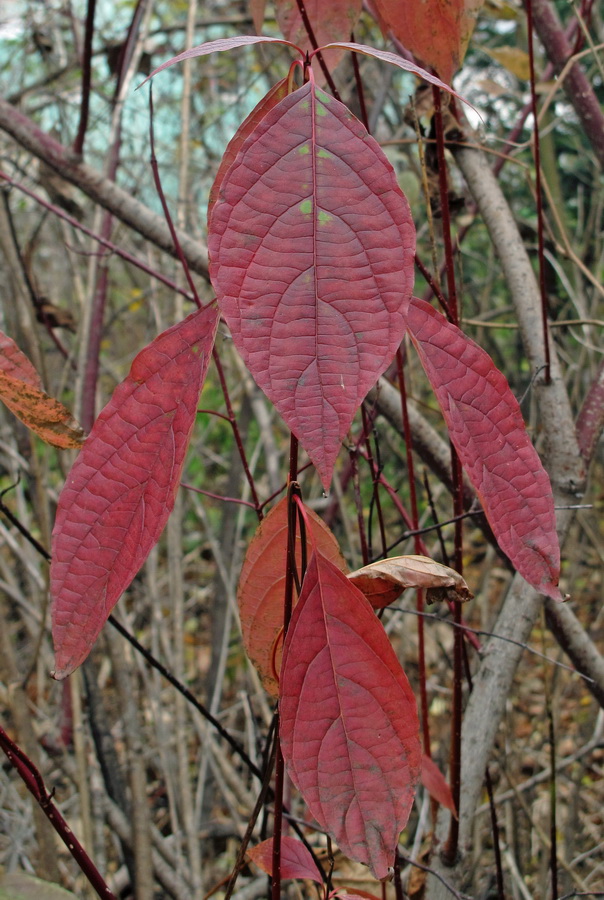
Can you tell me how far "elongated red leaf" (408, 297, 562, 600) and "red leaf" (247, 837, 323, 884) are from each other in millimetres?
348

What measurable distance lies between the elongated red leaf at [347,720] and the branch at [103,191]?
702mm

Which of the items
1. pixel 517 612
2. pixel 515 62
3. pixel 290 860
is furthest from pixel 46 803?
pixel 515 62

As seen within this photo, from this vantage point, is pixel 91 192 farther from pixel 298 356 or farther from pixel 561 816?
pixel 561 816

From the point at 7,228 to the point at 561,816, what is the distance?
2280mm

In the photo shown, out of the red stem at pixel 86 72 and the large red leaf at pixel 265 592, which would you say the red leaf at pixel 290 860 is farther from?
the red stem at pixel 86 72

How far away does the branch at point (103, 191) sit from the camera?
1088mm

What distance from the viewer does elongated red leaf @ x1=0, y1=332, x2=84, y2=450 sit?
0.52 m

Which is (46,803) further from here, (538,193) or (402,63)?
(538,193)

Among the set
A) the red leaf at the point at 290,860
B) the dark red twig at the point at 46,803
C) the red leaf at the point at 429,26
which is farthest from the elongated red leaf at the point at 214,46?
the red leaf at the point at 290,860

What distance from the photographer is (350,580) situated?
0.50m

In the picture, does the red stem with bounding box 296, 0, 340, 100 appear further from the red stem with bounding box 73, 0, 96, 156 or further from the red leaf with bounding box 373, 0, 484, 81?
the red stem with bounding box 73, 0, 96, 156

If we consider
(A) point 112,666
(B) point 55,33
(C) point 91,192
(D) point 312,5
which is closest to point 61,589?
(D) point 312,5

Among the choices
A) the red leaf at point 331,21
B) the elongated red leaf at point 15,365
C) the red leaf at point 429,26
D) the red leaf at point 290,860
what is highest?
the red leaf at point 331,21

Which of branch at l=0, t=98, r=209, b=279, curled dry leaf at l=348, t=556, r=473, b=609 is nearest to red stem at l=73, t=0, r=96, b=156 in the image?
branch at l=0, t=98, r=209, b=279
